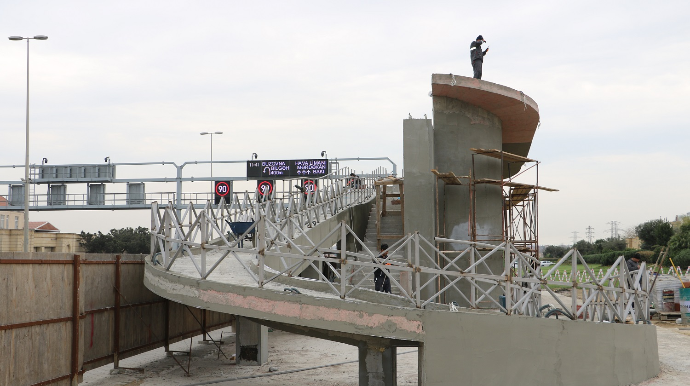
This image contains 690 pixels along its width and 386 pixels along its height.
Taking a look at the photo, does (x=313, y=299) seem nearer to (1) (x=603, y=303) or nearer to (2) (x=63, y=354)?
(2) (x=63, y=354)

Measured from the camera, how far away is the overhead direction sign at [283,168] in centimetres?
5288

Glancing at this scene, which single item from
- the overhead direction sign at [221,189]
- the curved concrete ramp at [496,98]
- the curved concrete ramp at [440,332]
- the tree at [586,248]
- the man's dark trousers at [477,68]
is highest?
the man's dark trousers at [477,68]

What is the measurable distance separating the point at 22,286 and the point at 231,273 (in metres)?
3.80

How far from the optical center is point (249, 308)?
36.2ft

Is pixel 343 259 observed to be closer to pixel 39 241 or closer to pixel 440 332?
pixel 440 332

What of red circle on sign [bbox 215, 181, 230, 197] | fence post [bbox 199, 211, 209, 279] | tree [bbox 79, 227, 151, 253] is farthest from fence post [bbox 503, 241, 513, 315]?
tree [bbox 79, 227, 151, 253]

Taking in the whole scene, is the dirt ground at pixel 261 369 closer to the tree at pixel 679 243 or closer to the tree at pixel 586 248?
the tree at pixel 679 243

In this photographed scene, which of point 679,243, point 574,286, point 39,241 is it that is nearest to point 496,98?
point 574,286

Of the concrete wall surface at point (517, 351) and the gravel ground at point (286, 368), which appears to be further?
the gravel ground at point (286, 368)

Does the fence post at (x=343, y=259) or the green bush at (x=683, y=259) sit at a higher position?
the fence post at (x=343, y=259)

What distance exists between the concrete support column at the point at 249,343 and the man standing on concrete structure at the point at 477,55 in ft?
37.5

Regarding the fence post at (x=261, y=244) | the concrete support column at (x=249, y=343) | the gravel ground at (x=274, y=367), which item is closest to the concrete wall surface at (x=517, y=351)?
the gravel ground at (x=274, y=367)

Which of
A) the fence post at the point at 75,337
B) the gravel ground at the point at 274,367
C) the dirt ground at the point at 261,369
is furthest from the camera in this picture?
the dirt ground at the point at 261,369

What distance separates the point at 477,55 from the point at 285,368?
12.5m
